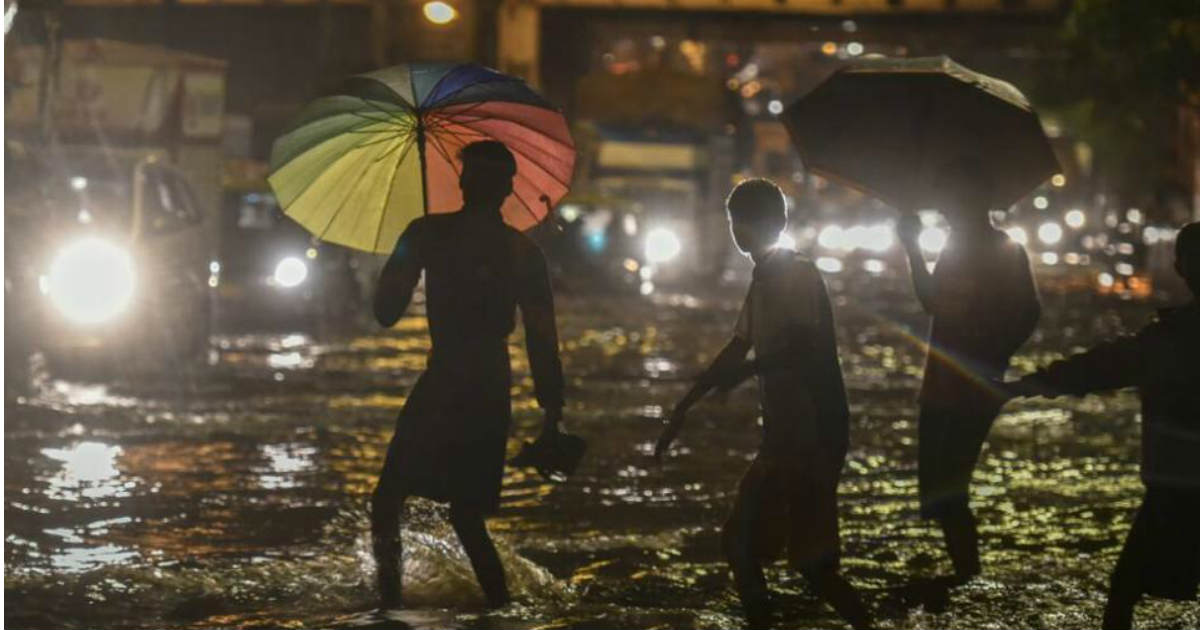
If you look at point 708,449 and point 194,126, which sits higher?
point 194,126

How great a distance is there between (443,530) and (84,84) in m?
16.9

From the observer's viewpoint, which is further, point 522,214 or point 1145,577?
point 522,214

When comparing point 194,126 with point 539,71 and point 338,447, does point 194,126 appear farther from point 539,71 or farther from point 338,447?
point 539,71

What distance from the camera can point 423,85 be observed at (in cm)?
831

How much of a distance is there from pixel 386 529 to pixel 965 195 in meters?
2.73

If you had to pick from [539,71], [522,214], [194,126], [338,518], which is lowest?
[338,518]

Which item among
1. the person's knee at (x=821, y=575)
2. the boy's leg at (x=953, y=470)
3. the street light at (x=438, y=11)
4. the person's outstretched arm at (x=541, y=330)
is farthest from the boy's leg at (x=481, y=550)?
the street light at (x=438, y=11)

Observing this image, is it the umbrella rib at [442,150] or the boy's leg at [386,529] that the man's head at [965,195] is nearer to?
the umbrella rib at [442,150]

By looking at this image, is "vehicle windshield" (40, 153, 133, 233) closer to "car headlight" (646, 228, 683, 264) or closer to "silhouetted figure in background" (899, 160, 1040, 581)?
"silhouetted figure in background" (899, 160, 1040, 581)

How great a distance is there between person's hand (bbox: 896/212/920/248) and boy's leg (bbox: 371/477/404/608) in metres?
2.35

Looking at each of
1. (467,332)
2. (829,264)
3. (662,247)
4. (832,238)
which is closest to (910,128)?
(467,332)

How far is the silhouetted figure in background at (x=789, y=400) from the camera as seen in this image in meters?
7.34

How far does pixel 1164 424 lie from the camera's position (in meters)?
6.73

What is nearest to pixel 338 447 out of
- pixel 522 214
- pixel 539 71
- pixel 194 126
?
pixel 522 214
